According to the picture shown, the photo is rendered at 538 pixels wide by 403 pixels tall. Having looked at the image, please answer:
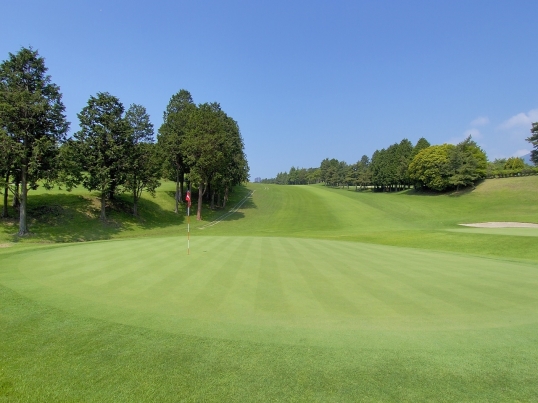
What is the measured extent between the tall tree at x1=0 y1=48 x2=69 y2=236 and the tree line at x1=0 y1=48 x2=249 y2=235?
0.07 meters

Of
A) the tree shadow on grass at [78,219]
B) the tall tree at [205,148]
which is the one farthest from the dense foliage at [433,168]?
the tree shadow on grass at [78,219]

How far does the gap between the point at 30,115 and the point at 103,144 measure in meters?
7.46

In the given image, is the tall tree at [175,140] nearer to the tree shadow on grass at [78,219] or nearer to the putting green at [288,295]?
the tree shadow on grass at [78,219]

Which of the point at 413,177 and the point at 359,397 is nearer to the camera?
the point at 359,397

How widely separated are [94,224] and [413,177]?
246ft

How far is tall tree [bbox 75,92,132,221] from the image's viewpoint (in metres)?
33.3

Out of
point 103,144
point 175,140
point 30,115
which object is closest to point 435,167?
point 175,140

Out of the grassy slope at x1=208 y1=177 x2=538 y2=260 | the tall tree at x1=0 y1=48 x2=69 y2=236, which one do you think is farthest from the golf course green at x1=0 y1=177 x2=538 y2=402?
the tall tree at x1=0 y1=48 x2=69 y2=236

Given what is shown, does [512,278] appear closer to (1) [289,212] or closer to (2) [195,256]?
(2) [195,256]

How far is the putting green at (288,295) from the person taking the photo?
5.86m

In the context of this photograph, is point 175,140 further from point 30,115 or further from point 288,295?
point 288,295

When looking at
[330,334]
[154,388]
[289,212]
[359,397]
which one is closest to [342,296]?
[330,334]

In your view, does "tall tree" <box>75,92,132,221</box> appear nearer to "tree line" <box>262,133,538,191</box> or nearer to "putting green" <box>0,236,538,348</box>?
"putting green" <box>0,236,538,348</box>

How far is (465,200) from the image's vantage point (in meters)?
59.8
